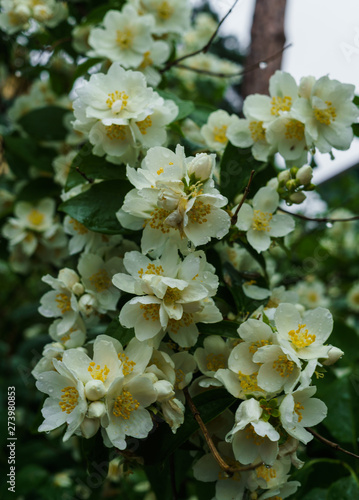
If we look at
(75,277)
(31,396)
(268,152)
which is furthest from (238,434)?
(31,396)

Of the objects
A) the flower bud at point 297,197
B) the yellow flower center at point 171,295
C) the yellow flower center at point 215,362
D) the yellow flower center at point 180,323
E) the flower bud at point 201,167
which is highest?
the flower bud at point 201,167

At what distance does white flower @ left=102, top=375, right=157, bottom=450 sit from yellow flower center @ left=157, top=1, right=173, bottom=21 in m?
1.29

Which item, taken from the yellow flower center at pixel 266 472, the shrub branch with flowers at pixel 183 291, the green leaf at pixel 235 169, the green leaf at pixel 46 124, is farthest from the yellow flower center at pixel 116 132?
the green leaf at pixel 46 124

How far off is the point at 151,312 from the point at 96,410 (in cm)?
20

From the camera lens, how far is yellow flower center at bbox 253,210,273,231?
116 cm

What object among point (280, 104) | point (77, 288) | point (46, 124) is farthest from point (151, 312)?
point (46, 124)

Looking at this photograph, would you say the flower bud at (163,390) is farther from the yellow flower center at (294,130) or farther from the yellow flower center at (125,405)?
the yellow flower center at (294,130)

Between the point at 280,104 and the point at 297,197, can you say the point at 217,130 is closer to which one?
the point at 280,104

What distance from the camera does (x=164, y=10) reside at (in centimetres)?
170

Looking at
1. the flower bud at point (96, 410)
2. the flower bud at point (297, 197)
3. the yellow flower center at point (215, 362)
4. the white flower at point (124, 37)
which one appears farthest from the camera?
the white flower at point (124, 37)

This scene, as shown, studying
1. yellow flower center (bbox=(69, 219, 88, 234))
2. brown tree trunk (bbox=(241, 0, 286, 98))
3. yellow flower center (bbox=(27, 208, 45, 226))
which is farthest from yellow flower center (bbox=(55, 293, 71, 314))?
brown tree trunk (bbox=(241, 0, 286, 98))

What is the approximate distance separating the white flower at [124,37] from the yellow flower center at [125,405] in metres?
0.99

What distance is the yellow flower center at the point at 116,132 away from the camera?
1.13 m

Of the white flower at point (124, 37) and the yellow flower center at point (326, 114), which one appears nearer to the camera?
the yellow flower center at point (326, 114)
